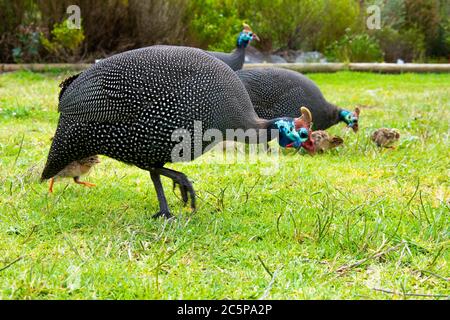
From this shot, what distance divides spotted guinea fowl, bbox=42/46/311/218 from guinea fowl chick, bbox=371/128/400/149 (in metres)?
1.83

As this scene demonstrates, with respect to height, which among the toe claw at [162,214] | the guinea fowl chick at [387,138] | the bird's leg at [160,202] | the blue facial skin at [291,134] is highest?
the blue facial skin at [291,134]

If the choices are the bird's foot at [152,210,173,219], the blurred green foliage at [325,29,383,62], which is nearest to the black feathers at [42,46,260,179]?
the bird's foot at [152,210,173,219]

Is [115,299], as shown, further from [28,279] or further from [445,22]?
[445,22]

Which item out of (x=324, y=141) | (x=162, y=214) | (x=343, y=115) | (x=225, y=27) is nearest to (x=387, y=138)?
(x=324, y=141)

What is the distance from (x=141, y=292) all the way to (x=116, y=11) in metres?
8.25

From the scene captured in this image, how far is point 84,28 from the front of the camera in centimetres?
971

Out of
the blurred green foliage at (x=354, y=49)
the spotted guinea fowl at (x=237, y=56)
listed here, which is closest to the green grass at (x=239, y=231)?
the spotted guinea fowl at (x=237, y=56)

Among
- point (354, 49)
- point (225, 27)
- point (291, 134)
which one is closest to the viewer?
point (291, 134)

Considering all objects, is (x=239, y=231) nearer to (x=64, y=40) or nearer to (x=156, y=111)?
(x=156, y=111)

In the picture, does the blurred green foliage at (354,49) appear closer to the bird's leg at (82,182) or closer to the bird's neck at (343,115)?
the bird's neck at (343,115)

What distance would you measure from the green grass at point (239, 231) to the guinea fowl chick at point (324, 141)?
75 mm

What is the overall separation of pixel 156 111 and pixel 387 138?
2431 mm

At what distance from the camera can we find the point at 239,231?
9.32ft

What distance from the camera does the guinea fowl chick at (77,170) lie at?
346cm
